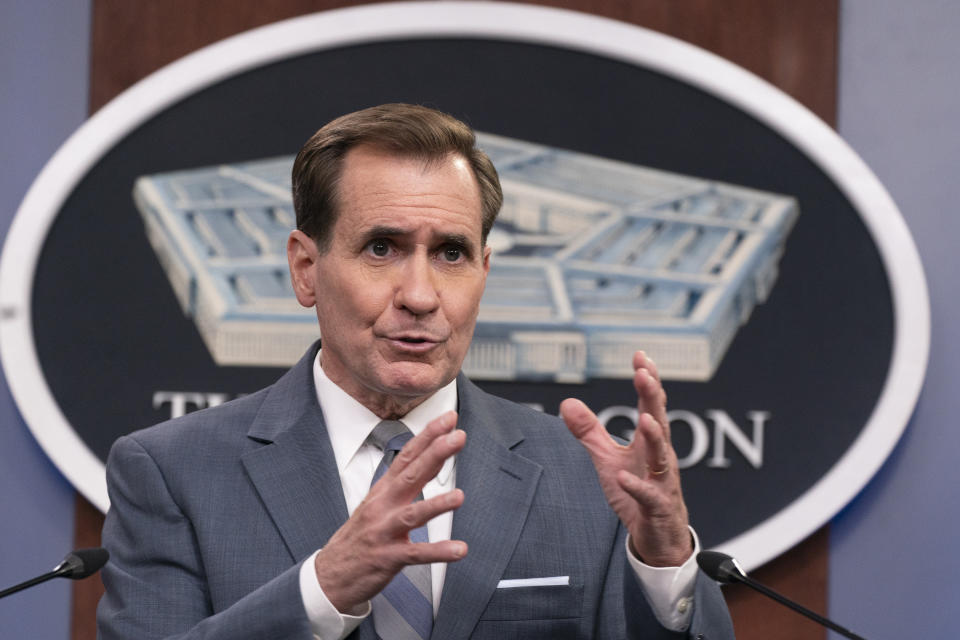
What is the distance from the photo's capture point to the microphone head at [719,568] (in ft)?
4.69

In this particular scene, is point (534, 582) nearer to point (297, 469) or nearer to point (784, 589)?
point (297, 469)

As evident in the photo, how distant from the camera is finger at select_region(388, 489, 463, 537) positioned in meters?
1.16

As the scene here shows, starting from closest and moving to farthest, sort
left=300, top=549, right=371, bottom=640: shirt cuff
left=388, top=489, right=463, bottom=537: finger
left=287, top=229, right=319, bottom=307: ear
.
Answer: left=388, top=489, right=463, bottom=537: finger → left=300, top=549, right=371, bottom=640: shirt cuff → left=287, top=229, right=319, bottom=307: ear

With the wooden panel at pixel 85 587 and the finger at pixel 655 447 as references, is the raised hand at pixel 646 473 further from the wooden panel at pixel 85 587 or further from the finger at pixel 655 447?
the wooden panel at pixel 85 587

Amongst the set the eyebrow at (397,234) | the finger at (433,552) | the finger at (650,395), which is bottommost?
the finger at (433,552)

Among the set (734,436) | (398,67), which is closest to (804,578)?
(734,436)

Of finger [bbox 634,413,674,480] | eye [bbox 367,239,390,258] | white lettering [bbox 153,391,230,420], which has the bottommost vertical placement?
white lettering [bbox 153,391,230,420]

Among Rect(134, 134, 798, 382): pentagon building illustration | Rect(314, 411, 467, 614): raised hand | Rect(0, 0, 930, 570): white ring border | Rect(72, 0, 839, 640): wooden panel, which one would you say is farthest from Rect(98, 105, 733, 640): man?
Rect(72, 0, 839, 640): wooden panel

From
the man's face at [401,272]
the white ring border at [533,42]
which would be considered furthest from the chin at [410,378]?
the white ring border at [533,42]

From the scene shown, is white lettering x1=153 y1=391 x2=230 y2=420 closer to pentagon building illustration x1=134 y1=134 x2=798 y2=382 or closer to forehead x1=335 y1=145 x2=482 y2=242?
pentagon building illustration x1=134 y1=134 x2=798 y2=382

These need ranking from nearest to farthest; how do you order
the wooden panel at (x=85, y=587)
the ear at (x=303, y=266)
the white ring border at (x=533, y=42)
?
the ear at (x=303, y=266), the white ring border at (x=533, y=42), the wooden panel at (x=85, y=587)

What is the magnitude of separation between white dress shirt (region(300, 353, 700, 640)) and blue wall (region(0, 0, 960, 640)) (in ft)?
4.53

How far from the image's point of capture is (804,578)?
2598 mm

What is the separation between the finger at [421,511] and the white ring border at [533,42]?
1.53 metres
